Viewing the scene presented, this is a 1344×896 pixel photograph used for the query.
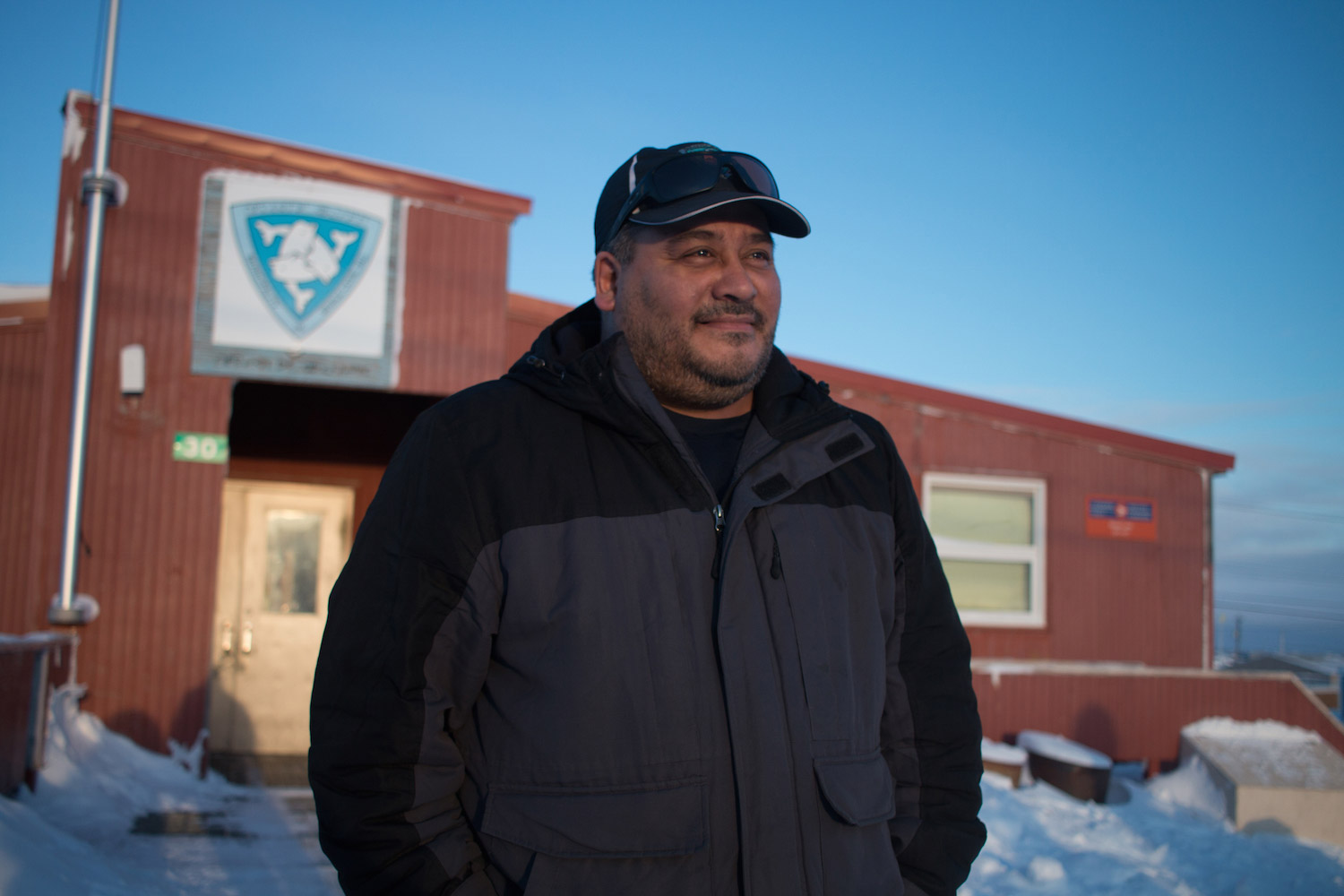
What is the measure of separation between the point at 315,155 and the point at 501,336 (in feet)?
6.01

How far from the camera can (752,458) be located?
1793 millimetres

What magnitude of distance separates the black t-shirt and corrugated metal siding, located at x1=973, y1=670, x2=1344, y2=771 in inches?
255

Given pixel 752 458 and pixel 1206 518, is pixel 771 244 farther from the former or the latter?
pixel 1206 518

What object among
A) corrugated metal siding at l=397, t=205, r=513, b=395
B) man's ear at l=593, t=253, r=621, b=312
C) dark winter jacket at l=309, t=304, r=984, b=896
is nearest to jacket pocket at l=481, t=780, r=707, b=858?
dark winter jacket at l=309, t=304, r=984, b=896

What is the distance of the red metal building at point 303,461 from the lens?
6160mm

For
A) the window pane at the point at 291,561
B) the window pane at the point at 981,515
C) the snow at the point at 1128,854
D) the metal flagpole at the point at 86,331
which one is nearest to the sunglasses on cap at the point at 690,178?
the snow at the point at 1128,854

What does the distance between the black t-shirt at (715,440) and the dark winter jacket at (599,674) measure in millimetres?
107

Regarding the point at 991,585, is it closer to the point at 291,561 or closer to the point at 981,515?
the point at 981,515

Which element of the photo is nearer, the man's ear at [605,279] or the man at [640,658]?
the man at [640,658]

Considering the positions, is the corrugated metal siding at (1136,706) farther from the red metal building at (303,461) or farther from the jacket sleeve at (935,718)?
the jacket sleeve at (935,718)

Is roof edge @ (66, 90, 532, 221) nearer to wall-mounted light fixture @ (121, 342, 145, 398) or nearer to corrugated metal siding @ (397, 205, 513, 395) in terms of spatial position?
corrugated metal siding @ (397, 205, 513, 395)

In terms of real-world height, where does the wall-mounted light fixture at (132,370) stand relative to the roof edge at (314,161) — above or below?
below

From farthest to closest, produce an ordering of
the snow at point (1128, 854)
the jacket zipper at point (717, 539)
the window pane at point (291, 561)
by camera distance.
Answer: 1. the window pane at point (291, 561)
2. the snow at point (1128, 854)
3. the jacket zipper at point (717, 539)

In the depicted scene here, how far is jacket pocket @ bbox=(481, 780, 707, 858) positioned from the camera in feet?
4.73
